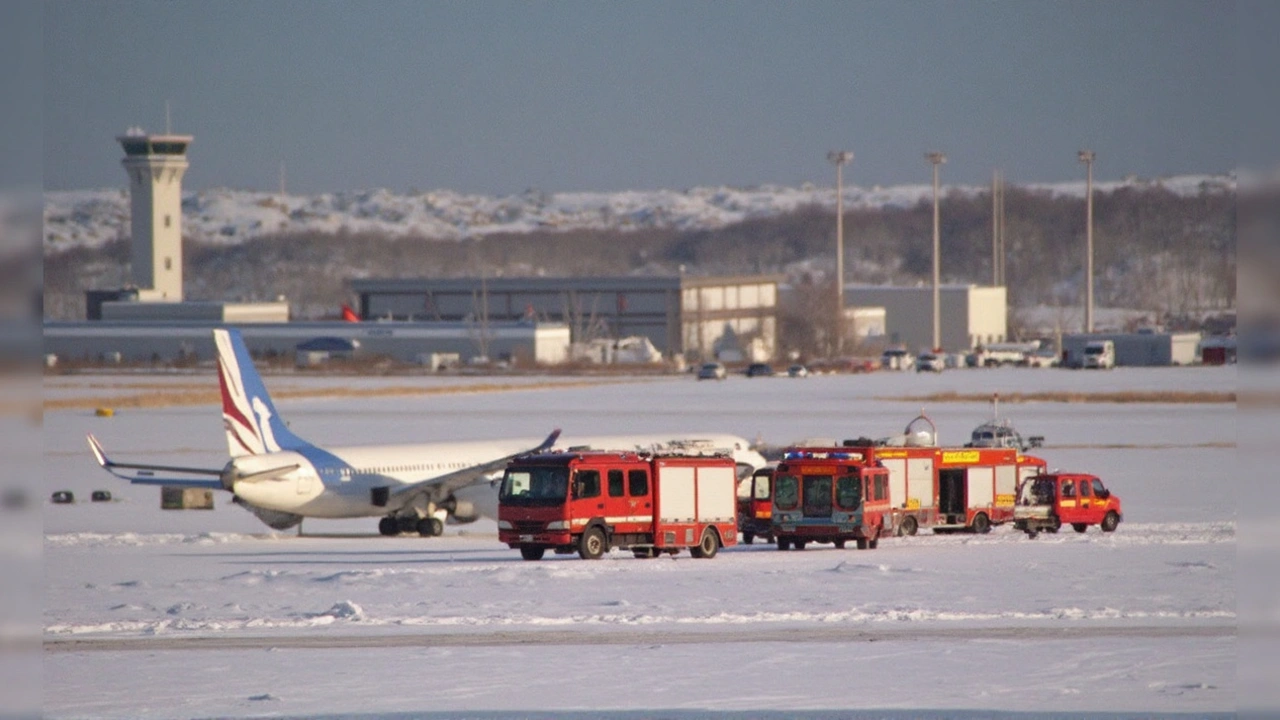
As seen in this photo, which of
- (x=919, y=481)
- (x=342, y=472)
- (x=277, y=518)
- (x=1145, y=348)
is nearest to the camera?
(x=919, y=481)

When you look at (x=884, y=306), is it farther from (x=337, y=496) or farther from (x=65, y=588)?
(x=65, y=588)

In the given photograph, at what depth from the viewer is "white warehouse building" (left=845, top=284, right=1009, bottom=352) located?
17738 cm

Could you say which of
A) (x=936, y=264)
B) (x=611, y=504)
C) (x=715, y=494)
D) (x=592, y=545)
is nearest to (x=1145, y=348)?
(x=936, y=264)

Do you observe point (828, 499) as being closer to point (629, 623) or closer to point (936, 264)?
point (629, 623)

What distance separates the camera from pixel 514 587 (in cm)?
3014

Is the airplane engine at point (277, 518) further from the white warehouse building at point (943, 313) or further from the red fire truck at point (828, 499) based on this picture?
the white warehouse building at point (943, 313)

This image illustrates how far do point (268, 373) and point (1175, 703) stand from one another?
11940 centimetres

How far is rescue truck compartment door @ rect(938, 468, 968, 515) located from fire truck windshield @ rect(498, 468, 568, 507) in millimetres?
10501

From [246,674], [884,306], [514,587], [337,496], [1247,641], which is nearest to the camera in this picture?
[1247,641]

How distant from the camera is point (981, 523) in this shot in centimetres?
4231

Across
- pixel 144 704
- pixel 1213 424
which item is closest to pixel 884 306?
pixel 1213 424

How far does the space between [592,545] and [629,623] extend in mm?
9782

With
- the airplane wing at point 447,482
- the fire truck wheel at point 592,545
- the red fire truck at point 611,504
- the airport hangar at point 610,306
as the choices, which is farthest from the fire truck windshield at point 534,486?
the airport hangar at point 610,306

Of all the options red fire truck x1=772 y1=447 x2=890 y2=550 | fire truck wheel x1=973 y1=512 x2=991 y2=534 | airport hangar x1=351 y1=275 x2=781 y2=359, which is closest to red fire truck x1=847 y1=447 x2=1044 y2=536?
fire truck wheel x1=973 y1=512 x2=991 y2=534
